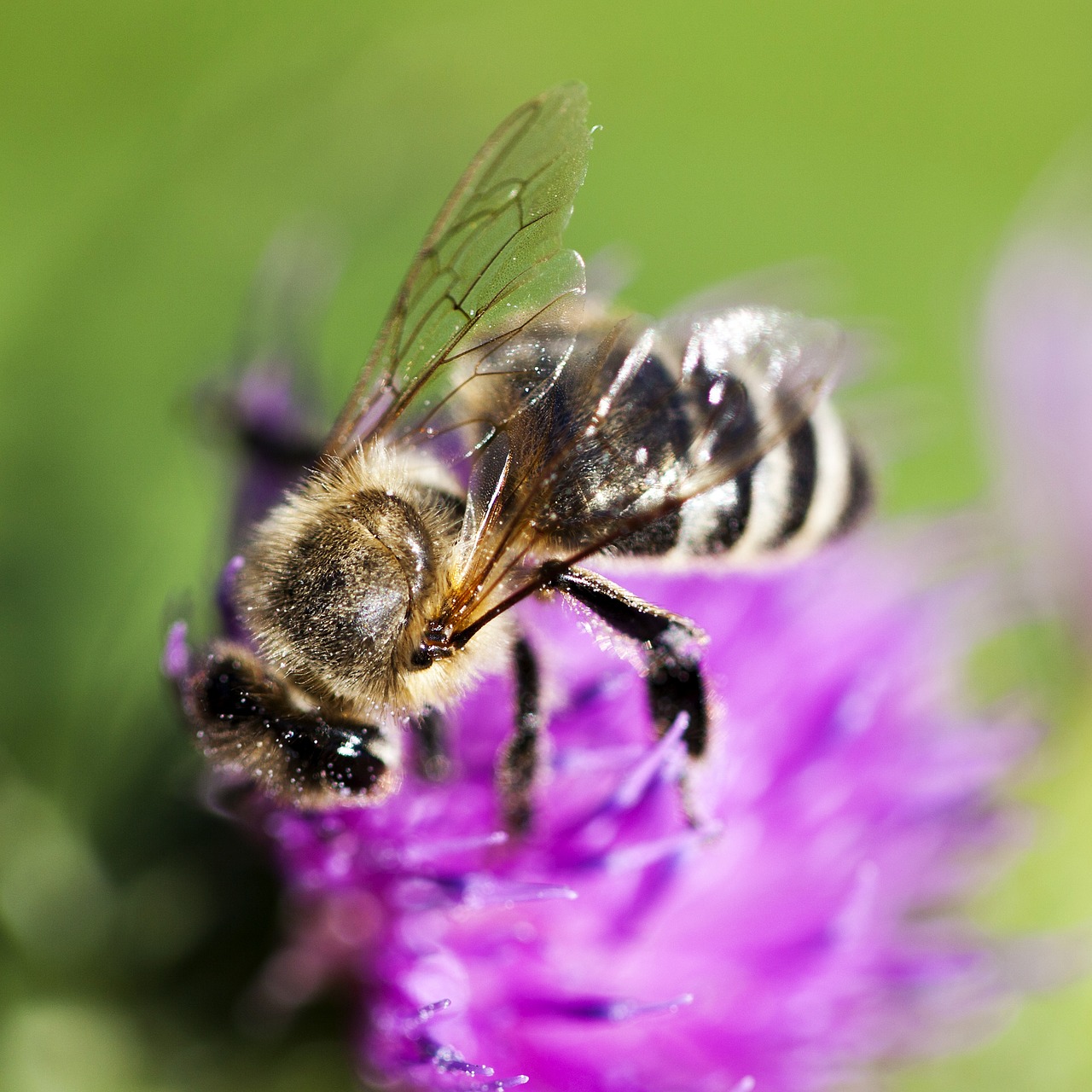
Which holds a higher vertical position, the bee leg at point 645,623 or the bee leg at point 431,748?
the bee leg at point 645,623

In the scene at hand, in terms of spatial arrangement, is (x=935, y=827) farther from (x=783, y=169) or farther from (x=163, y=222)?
(x=783, y=169)

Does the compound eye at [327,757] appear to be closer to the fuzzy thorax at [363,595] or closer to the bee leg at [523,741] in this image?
the fuzzy thorax at [363,595]

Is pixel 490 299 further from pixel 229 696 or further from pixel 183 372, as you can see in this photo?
pixel 183 372

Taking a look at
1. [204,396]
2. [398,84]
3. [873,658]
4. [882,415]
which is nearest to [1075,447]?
[882,415]

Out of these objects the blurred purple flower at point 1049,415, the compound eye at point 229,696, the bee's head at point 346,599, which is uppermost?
the blurred purple flower at point 1049,415

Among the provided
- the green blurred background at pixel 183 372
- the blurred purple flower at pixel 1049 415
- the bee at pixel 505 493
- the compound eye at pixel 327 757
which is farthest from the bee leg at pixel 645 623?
the blurred purple flower at pixel 1049 415

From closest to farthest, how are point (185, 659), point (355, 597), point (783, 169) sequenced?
point (355, 597), point (185, 659), point (783, 169)

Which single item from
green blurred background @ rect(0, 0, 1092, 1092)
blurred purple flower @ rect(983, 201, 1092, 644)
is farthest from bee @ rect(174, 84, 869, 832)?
blurred purple flower @ rect(983, 201, 1092, 644)

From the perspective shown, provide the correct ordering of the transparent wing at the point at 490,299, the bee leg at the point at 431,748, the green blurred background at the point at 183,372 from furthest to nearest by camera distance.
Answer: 1. the green blurred background at the point at 183,372
2. the bee leg at the point at 431,748
3. the transparent wing at the point at 490,299
